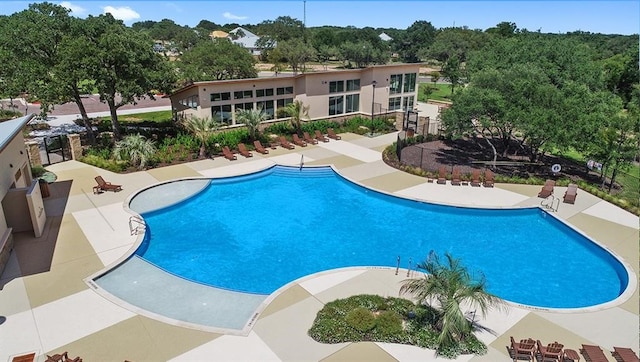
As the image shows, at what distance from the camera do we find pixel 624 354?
996 centimetres

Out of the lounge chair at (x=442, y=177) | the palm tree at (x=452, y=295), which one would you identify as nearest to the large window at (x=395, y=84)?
the lounge chair at (x=442, y=177)

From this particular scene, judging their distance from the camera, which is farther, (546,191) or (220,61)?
(220,61)

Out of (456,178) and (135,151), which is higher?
(135,151)

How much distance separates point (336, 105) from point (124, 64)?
16.0 meters

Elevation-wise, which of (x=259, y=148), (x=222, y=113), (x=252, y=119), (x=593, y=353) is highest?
(x=222, y=113)

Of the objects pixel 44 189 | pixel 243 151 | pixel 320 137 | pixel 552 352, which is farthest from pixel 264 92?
pixel 552 352

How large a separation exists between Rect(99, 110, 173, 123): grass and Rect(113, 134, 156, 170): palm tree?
1015 cm

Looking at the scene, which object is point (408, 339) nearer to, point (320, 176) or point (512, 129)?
point (320, 176)

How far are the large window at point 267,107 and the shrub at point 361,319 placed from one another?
21.8 metres

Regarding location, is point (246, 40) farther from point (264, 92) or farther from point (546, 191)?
point (546, 191)

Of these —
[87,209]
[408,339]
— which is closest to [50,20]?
[87,209]

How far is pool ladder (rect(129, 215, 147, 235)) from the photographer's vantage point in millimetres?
16211

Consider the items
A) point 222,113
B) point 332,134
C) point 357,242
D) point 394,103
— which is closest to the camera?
point 357,242

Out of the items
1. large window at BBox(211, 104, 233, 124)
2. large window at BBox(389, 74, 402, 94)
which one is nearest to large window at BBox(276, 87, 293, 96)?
large window at BBox(211, 104, 233, 124)
